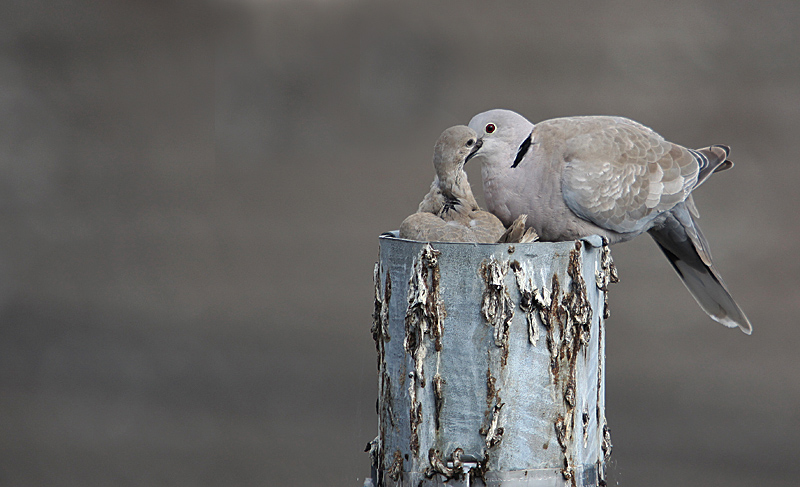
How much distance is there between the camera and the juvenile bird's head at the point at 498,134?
2316mm

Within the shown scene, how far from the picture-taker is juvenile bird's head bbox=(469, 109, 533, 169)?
232cm

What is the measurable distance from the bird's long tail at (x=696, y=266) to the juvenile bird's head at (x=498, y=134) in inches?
26.8

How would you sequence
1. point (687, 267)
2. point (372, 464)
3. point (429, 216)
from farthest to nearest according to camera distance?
point (687, 267) < point (372, 464) < point (429, 216)

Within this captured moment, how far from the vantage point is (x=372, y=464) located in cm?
233

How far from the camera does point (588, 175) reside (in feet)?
7.89

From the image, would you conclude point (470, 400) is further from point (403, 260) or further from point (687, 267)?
point (687, 267)

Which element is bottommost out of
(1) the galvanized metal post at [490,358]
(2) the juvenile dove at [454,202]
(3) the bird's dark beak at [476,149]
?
(1) the galvanized metal post at [490,358]

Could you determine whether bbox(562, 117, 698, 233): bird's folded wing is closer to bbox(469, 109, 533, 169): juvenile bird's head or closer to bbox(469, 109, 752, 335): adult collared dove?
bbox(469, 109, 752, 335): adult collared dove

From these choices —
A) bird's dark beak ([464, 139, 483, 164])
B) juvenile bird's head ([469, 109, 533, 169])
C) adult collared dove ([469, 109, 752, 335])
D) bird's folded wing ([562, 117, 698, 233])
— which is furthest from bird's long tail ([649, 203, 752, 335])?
bird's dark beak ([464, 139, 483, 164])

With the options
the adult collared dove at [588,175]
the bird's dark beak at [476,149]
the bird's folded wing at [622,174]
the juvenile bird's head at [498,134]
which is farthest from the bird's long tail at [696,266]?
the bird's dark beak at [476,149]

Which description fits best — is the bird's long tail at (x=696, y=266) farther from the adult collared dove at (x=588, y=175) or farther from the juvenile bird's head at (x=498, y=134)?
the juvenile bird's head at (x=498, y=134)

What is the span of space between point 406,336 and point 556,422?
1.46ft

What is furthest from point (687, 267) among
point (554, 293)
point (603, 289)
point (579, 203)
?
point (554, 293)

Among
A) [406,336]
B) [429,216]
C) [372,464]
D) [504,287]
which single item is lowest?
[372,464]
